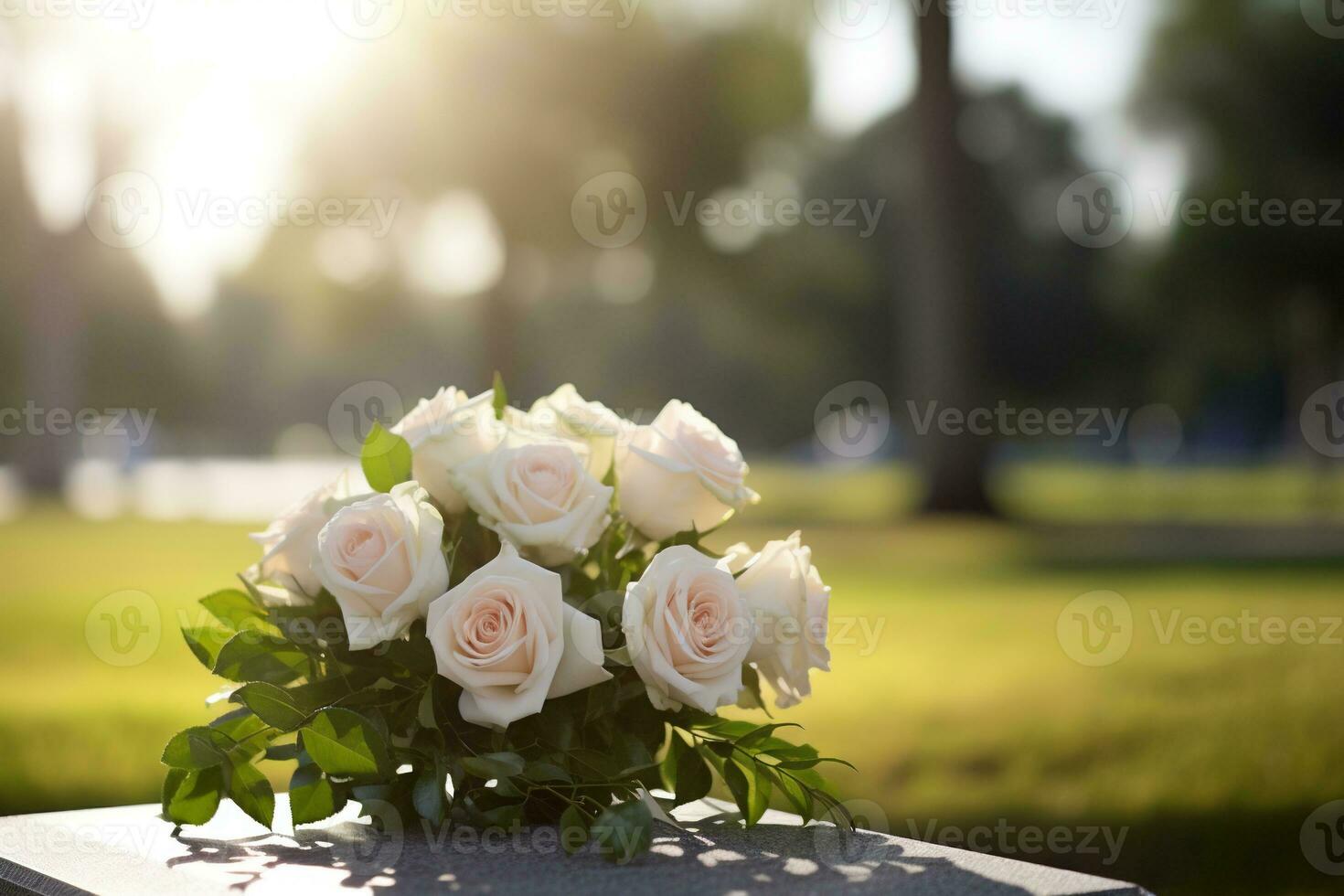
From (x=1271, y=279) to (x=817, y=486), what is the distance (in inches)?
701

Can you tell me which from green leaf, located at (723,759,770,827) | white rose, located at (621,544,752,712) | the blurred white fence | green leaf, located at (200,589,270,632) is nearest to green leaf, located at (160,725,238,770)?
green leaf, located at (200,589,270,632)

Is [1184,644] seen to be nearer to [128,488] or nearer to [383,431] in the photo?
[383,431]

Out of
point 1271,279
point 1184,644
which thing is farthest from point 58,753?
point 1271,279

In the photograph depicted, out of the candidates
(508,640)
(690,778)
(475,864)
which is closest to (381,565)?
(508,640)

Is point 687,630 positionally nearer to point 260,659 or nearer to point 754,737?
point 754,737

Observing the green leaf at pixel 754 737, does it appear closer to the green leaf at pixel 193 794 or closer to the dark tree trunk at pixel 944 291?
the green leaf at pixel 193 794

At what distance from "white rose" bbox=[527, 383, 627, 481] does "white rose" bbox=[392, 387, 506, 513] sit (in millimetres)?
110

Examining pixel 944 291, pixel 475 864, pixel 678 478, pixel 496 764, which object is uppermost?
pixel 944 291

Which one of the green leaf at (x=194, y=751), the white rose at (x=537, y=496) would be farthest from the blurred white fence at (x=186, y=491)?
the white rose at (x=537, y=496)

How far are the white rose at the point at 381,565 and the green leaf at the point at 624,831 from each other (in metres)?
0.43

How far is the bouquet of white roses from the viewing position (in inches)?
81.3

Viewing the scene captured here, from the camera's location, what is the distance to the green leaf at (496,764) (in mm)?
2064

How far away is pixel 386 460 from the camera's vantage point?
227cm

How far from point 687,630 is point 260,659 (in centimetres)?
70
